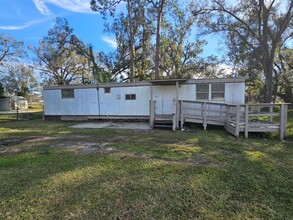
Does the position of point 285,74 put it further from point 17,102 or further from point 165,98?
point 17,102

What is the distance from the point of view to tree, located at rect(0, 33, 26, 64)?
25719 mm

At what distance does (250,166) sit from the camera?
3.88m

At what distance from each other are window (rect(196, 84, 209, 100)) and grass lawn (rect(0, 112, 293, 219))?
194 inches

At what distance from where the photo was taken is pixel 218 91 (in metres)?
9.66

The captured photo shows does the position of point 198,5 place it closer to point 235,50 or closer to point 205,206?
point 235,50

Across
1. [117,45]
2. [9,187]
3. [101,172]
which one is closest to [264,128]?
[101,172]

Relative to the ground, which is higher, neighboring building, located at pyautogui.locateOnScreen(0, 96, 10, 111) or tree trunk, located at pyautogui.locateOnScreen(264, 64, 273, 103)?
tree trunk, located at pyautogui.locateOnScreen(264, 64, 273, 103)

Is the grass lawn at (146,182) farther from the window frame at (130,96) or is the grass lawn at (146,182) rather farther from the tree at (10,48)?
the tree at (10,48)

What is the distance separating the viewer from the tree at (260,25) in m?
15.4

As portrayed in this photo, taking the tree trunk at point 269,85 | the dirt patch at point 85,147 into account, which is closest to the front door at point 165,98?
the dirt patch at point 85,147

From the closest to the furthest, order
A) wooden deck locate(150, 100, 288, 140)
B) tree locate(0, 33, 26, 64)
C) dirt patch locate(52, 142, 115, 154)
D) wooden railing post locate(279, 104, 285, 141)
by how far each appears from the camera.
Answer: dirt patch locate(52, 142, 115, 154)
wooden railing post locate(279, 104, 285, 141)
wooden deck locate(150, 100, 288, 140)
tree locate(0, 33, 26, 64)

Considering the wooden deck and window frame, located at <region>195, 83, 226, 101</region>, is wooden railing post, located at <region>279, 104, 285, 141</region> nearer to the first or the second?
the wooden deck

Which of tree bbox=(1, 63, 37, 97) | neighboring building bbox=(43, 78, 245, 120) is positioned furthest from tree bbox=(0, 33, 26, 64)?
neighboring building bbox=(43, 78, 245, 120)

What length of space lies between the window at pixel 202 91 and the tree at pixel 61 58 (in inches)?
739
